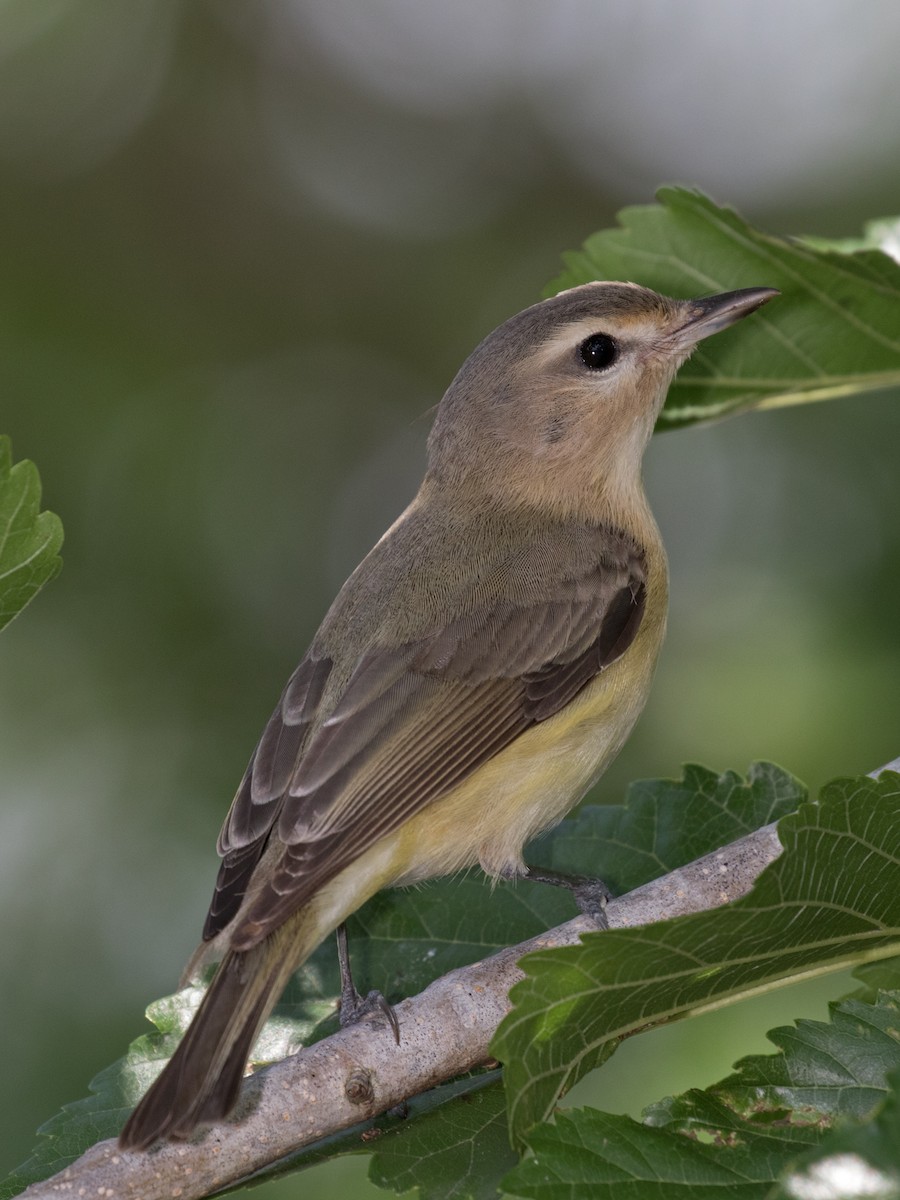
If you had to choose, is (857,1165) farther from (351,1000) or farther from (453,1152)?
(351,1000)

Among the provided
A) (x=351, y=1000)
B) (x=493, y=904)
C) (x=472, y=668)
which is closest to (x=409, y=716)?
(x=472, y=668)

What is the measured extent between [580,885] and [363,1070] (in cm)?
106

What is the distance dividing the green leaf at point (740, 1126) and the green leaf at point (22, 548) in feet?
5.35

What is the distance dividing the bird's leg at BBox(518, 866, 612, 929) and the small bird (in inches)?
4.2

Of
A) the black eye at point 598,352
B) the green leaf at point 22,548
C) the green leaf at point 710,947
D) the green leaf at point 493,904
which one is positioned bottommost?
the green leaf at point 710,947

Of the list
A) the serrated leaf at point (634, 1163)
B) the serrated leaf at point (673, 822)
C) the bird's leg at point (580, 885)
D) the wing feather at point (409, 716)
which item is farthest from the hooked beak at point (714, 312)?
the serrated leaf at point (634, 1163)

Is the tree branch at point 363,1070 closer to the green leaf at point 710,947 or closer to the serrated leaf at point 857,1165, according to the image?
the green leaf at point 710,947

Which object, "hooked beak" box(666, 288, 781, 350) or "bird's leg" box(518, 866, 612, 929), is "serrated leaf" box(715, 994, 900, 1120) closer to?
"bird's leg" box(518, 866, 612, 929)

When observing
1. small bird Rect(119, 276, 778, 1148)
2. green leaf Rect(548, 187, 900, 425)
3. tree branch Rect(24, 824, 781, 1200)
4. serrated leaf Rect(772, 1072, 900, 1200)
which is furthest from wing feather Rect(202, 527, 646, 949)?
serrated leaf Rect(772, 1072, 900, 1200)

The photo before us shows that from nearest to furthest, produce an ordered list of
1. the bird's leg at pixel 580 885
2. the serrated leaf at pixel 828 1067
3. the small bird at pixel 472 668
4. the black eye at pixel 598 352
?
the serrated leaf at pixel 828 1067
the small bird at pixel 472 668
the bird's leg at pixel 580 885
the black eye at pixel 598 352

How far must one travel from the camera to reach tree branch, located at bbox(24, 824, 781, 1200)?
2.66m

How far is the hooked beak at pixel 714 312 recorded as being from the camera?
4.02 meters

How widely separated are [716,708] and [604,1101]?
6.85 ft

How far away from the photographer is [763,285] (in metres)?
3.92
